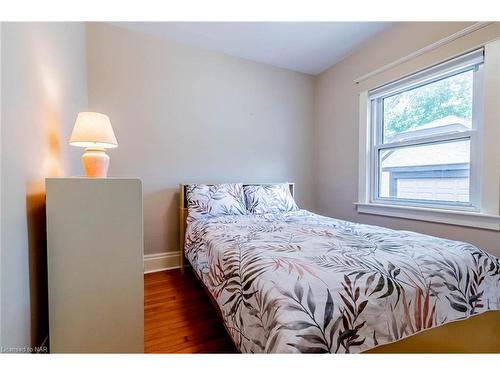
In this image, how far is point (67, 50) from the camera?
1.54 meters

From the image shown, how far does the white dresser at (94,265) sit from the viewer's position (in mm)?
987

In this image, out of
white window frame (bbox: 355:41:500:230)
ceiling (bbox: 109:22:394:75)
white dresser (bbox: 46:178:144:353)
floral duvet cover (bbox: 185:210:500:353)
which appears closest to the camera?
floral duvet cover (bbox: 185:210:500:353)

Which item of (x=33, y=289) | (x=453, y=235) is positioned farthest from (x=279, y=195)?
(x=33, y=289)

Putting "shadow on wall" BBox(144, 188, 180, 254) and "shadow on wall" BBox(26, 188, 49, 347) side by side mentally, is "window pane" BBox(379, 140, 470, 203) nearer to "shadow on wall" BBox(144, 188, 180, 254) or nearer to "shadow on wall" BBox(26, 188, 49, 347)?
"shadow on wall" BBox(144, 188, 180, 254)

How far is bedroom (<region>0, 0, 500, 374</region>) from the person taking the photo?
2.77 ft

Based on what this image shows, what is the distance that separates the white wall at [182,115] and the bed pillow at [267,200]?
375 mm

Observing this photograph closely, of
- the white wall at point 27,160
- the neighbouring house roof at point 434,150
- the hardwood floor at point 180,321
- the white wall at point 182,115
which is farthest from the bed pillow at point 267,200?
the white wall at point 27,160

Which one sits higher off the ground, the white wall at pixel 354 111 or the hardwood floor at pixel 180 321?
the white wall at pixel 354 111

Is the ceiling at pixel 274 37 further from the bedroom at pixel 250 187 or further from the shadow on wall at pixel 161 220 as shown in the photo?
the shadow on wall at pixel 161 220

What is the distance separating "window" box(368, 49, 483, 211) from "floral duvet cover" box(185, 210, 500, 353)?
879 millimetres

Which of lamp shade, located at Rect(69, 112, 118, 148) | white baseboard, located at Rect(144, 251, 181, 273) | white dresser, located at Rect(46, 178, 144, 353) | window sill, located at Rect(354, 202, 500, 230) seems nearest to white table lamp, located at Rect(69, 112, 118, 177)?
lamp shade, located at Rect(69, 112, 118, 148)

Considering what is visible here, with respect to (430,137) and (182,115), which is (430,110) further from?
(182,115)

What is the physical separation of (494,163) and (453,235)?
58 centimetres

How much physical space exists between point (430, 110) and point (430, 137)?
24 centimetres
